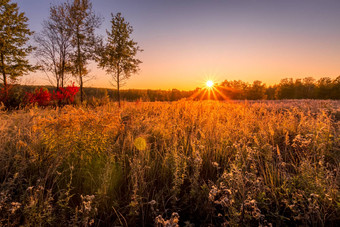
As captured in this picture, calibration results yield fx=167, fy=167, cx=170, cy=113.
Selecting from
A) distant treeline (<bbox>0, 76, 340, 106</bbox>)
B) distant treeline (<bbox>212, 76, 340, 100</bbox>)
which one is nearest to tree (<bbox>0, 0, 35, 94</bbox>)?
distant treeline (<bbox>0, 76, 340, 106</bbox>)

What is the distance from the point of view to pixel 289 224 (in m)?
1.75

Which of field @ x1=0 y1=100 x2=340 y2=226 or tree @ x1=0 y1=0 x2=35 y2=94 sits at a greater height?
tree @ x1=0 y1=0 x2=35 y2=94

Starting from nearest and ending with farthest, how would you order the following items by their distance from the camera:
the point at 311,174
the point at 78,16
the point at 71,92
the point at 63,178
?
1. the point at 311,174
2. the point at 63,178
3. the point at 71,92
4. the point at 78,16

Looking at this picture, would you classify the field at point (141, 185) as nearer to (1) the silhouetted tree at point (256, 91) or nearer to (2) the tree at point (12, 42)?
(2) the tree at point (12, 42)

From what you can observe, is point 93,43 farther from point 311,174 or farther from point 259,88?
point 259,88

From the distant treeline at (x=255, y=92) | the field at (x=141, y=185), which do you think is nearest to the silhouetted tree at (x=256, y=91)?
the distant treeline at (x=255, y=92)

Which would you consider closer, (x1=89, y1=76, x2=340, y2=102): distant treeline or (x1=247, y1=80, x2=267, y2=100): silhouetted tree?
(x1=89, y1=76, x2=340, y2=102): distant treeline

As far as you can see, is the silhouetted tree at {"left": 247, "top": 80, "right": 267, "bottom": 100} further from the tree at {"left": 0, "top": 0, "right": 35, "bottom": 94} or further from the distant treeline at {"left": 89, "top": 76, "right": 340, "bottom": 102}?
the tree at {"left": 0, "top": 0, "right": 35, "bottom": 94}

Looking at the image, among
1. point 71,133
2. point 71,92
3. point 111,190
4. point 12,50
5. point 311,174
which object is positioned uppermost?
point 12,50

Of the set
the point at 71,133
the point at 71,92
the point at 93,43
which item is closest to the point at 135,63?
the point at 93,43

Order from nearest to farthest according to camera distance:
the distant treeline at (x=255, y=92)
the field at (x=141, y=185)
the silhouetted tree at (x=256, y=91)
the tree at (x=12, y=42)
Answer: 1. the field at (x=141, y=185)
2. the tree at (x=12, y=42)
3. the distant treeline at (x=255, y=92)
4. the silhouetted tree at (x=256, y=91)

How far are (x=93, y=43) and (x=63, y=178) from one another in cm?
1634

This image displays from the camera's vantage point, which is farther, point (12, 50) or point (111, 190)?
point (12, 50)

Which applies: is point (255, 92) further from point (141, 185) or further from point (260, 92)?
point (141, 185)
